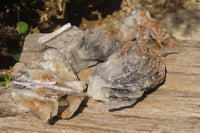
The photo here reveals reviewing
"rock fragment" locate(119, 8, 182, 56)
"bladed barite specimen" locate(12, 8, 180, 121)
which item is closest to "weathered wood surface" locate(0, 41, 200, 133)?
"bladed barite specimen" locate(12, 8, 180, 121)

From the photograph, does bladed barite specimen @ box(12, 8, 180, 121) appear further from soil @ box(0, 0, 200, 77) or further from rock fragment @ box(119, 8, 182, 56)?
soil @ box(0, 0, 200, 77)

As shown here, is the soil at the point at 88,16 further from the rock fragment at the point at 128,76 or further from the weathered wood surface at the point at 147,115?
the rock fragment at the point at 128,76

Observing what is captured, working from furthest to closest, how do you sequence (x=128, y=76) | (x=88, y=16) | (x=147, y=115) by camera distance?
(x=88, y=16), (x=147, y=115), (x=128, y=76)

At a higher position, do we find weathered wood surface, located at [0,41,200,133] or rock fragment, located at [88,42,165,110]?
rock fragment, located at [88,42,165,110]

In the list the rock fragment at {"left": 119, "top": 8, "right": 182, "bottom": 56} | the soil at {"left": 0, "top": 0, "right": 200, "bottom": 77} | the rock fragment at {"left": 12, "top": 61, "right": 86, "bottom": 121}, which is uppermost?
the rock fragment at {"left": 119, "top": 8, "right": 182, "bottom": 56}

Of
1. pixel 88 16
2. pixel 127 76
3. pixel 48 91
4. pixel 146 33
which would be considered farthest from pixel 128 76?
pixel 88 16

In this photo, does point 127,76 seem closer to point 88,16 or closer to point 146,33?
point 146,33
